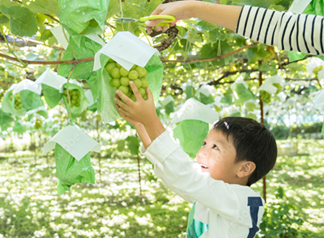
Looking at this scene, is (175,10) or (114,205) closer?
(175,10)

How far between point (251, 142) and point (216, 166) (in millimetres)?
175

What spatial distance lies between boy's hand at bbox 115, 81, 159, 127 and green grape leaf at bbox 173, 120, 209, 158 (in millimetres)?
688

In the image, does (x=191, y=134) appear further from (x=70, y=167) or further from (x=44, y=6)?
(x=44, y=6)

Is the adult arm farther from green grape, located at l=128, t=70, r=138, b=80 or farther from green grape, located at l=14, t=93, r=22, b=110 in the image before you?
green grape, located at l=14, t=93, r=22, b=110

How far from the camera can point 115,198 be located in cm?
532

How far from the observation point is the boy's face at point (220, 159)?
1153 mm

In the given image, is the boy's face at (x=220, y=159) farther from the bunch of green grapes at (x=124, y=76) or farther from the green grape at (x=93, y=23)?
the green grape at (x=93, y=23)

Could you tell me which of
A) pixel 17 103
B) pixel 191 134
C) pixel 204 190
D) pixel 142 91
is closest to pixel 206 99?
pixel 191 134

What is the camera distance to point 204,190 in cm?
97

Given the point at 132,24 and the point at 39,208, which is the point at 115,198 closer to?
the point at 39,208

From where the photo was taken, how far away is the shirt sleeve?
875 mm

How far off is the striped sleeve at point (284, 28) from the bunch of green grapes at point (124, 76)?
30 cm

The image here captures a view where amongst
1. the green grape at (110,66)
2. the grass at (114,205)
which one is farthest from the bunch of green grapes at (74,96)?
the grass at (114,205)

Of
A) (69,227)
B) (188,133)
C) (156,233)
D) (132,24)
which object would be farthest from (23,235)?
(132,24)
